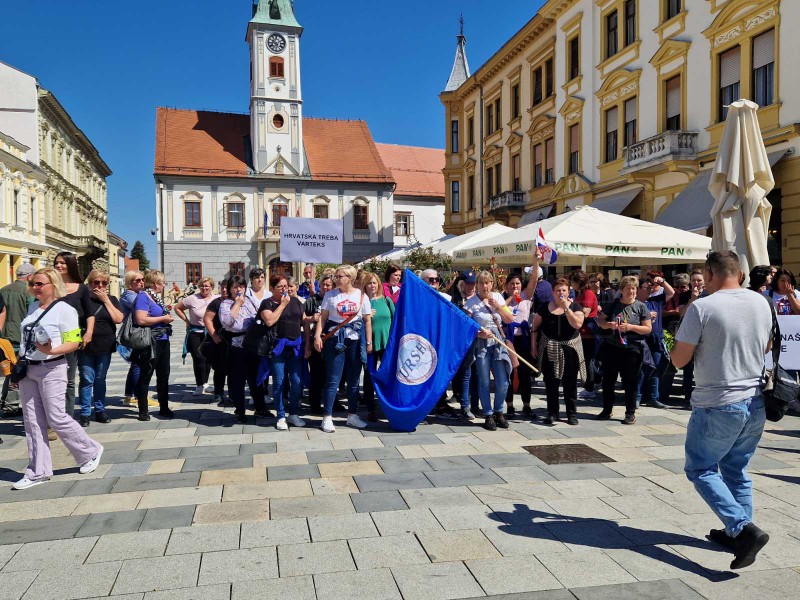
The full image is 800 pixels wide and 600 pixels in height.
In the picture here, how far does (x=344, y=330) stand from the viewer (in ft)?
24.7

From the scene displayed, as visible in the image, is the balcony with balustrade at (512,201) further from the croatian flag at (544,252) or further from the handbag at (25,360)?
the handbag at (25,360)

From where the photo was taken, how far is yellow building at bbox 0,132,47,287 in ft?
102

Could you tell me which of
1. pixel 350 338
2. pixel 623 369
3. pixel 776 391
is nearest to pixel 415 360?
pixel 350 338

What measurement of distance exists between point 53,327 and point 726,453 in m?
4.90

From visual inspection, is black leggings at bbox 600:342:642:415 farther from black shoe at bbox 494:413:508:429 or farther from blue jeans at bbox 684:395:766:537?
blue jeans at bbox 684:395:766:537

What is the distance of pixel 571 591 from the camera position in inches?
135

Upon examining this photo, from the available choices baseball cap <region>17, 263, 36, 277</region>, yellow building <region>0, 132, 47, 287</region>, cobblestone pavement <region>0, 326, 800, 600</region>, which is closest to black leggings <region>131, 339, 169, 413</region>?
cobblestone pavement <region>0, 326, 800, 600</region>

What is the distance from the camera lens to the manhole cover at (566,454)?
19.6 ft

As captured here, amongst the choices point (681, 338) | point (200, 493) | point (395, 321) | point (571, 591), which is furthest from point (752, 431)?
point (395, 321)

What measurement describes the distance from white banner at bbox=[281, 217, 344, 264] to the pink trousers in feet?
21.8

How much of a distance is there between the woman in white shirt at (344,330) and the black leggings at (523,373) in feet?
6.28

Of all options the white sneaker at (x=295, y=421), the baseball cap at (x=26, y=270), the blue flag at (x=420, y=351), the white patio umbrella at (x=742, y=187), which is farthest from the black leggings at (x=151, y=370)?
the white patio umbrella at (x=742, y=187)

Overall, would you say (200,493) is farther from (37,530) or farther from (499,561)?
(499,561)

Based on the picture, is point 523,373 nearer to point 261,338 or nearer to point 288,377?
point 288,377
